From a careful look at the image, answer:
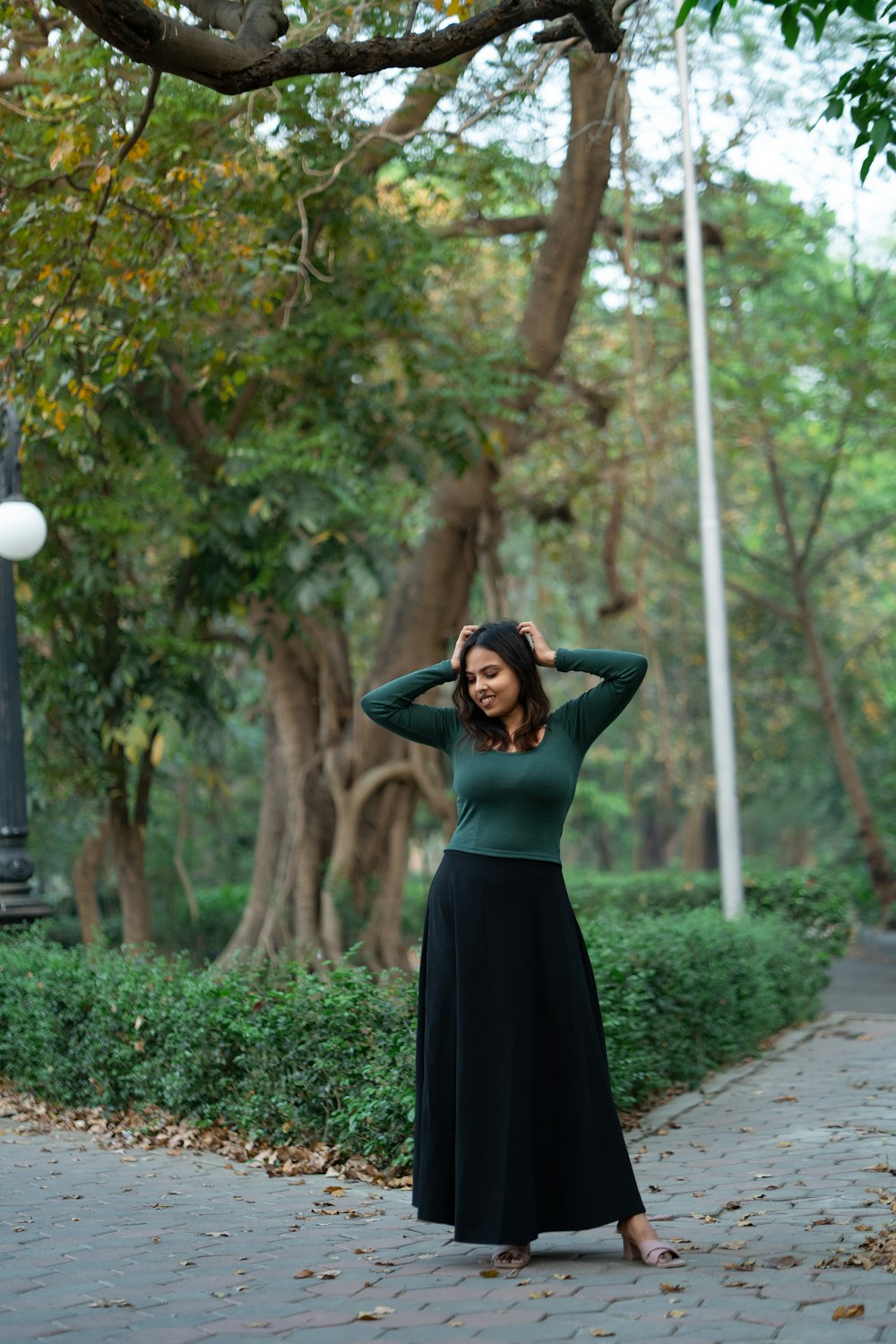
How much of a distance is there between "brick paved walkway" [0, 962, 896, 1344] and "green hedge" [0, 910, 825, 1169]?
0.32m

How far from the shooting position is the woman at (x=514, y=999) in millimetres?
4633

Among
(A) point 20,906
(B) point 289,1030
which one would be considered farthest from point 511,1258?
(A) point 20,906

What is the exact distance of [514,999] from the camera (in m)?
4.73

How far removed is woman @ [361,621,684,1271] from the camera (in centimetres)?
463

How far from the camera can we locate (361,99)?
33.5 feet

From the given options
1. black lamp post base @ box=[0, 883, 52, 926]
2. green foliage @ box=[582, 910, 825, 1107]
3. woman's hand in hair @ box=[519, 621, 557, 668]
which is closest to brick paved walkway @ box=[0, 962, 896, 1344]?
green foliage @ box=[582, 910, 825, 1107]

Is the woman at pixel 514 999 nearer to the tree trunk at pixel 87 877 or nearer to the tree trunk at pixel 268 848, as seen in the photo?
the tree trunk at pixel 268 848

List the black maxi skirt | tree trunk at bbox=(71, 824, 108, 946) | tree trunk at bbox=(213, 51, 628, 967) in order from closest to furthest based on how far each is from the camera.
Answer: the black maxi skirt → tree trunk at bbox=(213, 51, 628, 967) → tree trunk at bbox=(71, 824, 108, 946)

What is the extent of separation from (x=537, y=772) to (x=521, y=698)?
0.95 ft

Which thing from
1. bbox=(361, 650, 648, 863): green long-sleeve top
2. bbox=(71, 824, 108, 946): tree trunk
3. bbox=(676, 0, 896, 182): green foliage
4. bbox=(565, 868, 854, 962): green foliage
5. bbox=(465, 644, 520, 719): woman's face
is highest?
bbox=(676, 0, 896, 182): green foliage

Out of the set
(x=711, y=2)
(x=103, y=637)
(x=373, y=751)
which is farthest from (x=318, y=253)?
(x=711, y=2)

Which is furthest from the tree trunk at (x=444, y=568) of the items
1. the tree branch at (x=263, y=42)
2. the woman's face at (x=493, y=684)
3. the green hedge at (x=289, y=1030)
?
the woman's face at (x=493, y=684)

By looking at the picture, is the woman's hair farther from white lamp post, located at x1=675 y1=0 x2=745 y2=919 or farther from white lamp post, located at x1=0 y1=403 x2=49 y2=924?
white lamp post, located at x1=675 y1=0 x2=745 y2=919

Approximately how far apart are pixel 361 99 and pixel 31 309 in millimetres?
2796
